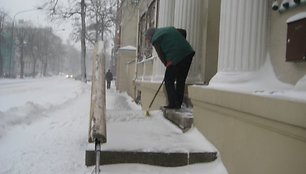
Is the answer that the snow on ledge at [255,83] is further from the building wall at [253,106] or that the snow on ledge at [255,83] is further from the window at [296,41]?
the window at [296,41]

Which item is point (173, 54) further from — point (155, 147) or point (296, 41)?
point (296, 41)

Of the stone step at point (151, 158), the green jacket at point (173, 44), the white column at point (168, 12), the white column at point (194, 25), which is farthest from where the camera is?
the white column at point (168, 12)

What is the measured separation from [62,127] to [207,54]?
4.79 m

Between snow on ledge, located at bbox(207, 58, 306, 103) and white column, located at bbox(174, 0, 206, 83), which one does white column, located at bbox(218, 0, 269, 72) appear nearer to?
snow on ledge, located at bbox(207, 58, 306, 103)

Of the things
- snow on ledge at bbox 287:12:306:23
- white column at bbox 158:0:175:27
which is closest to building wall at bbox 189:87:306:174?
snow on ledge at bbox 287:12:306:23

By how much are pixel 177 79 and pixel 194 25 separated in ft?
5.28

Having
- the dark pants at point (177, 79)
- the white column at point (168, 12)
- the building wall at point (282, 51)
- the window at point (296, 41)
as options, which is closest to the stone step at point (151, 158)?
the building wall at point (282, 51)

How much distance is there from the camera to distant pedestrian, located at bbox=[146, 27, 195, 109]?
21.7 feet

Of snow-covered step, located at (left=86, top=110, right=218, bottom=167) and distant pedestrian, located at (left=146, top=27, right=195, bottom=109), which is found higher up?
distant pedestrian, located at (left=146, top=27, right=195, bottom=109)

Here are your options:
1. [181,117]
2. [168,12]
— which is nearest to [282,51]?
[181,117]

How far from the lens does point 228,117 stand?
4566 millimetres

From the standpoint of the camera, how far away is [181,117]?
20.0 feet

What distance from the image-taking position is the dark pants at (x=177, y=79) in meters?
6.68

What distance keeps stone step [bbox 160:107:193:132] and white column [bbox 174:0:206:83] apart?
130 centimetres
